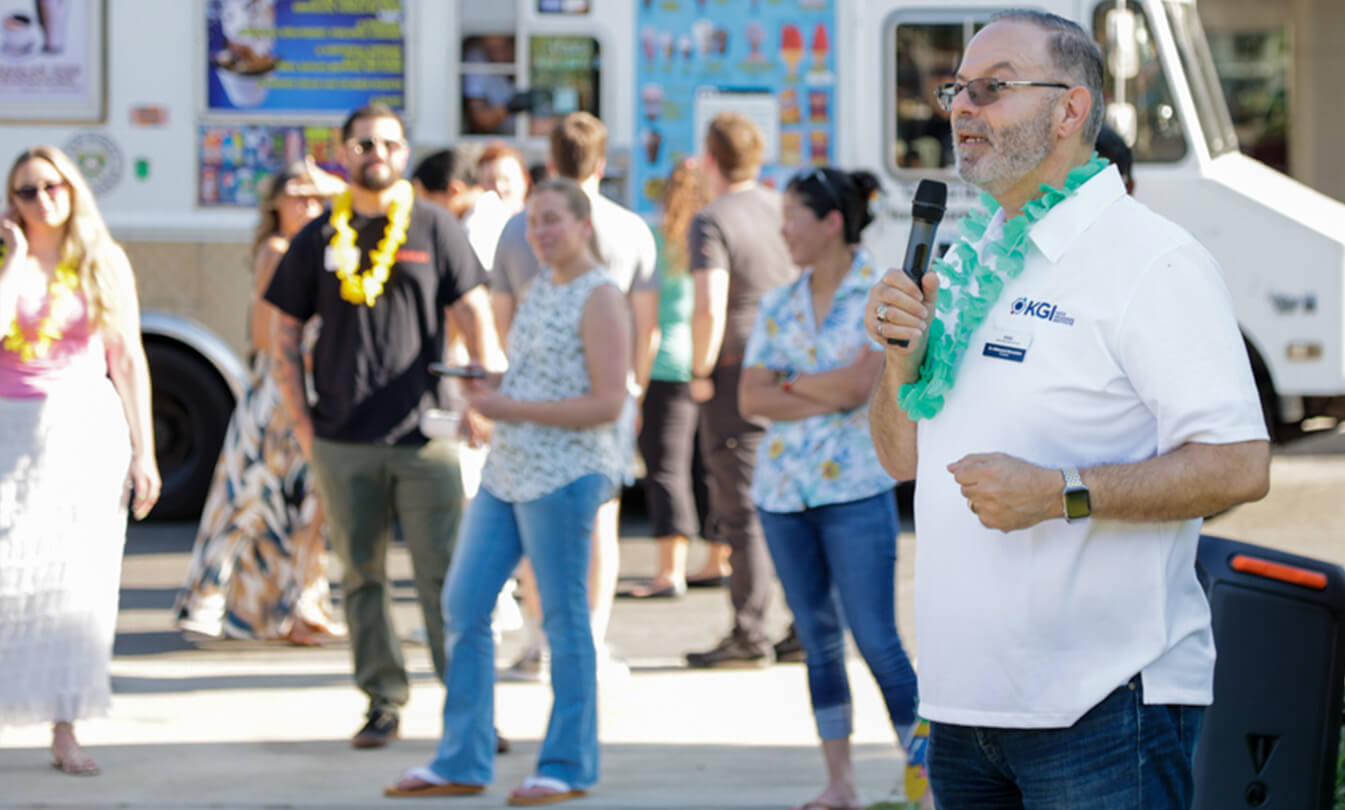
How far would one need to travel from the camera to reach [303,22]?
381 inches

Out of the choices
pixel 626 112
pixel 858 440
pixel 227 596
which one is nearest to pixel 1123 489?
pixel 858 440

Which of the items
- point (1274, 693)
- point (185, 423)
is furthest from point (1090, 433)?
point (185, 423)

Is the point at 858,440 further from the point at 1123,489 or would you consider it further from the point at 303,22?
the point at 303,22

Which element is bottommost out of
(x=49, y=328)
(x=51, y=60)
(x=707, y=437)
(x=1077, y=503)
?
(x=707, y=437)

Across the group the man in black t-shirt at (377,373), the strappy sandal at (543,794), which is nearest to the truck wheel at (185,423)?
the man in black t-shirt at (377,373)

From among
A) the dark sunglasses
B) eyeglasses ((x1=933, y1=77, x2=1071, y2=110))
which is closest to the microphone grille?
eyeglasses ((x1=933, y1=77, x2=1071, y2=110))

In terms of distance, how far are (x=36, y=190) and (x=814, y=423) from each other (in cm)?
248

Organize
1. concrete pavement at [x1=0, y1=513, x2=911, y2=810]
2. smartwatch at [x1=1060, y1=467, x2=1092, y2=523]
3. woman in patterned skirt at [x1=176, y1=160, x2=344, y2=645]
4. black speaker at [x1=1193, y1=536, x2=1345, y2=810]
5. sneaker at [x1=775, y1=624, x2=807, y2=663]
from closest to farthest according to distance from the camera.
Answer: smartwatch at [x1=1060, y1=467, x2=1092, y2=523] < black speaker at [x1=1193, y1=536, x2=1345, y2=810] < concrete pavement at [x1=0, y1=513, x2=911, y2=810] < sneaker at [x1=775, y1=624, x2=807, y2=663] < woman in patterned skirt at [x1=176, y1=160, x2=344, y2=645]

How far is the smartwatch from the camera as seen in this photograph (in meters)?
2.52

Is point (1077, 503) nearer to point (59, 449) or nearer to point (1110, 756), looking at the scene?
point (1110, 756)

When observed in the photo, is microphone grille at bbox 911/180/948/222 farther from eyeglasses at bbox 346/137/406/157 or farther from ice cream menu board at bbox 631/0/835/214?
ice cream menu board at bbox 631/0/835/214

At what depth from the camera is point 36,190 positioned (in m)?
5.59

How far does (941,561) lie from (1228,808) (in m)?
1.40

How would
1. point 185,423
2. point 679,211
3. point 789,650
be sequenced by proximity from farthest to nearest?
point 185,423 < point 679,211 < point 789,650
